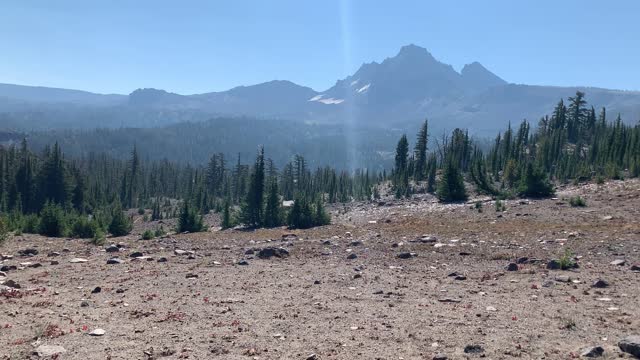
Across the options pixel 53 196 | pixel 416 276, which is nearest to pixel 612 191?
pixel 416 276

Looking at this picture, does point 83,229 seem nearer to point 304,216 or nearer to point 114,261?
point 114,261

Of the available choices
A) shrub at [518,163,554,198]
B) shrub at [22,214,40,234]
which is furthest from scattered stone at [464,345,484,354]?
shrub at [518,163,554,198]

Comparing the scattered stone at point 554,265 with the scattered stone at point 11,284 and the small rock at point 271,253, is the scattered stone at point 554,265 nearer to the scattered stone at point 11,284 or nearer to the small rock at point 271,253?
the small rock at point 271,253

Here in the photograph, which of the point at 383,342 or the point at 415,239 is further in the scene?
the point at 415,239

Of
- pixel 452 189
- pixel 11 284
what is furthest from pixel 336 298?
pixel 452 189

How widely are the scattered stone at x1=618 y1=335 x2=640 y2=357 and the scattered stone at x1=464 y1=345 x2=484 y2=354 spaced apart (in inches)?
100

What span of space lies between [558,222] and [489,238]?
22.4 feet

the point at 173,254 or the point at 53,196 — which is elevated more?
the point at 173,254

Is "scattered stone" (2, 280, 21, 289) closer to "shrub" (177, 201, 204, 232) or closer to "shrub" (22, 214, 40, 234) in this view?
"shrub" (22, 214, 40, 234)

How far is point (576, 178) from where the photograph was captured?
54.7 meters

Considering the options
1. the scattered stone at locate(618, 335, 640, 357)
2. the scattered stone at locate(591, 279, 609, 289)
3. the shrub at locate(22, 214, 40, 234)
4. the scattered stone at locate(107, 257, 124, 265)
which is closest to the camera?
the scattered stone at locate(618, 335, 640, 357)

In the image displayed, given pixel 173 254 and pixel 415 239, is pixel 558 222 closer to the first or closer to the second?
pixel 415 239

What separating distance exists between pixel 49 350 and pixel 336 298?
7307 mm

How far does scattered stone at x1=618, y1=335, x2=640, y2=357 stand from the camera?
378 inches
